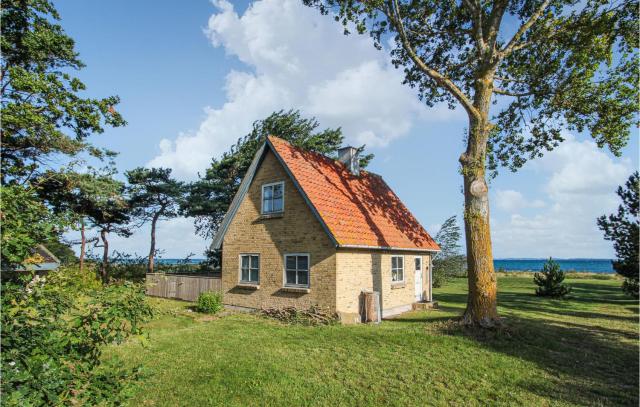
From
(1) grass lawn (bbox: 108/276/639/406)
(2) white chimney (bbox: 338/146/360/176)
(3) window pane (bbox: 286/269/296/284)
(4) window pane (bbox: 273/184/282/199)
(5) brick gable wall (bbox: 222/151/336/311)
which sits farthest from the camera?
(2) white chimney (bbox: 338/146/360/176)

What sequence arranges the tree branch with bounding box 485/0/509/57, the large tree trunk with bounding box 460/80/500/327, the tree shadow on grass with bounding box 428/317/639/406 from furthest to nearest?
the tree branch with bounding box 485/0/509/57 → the large tree trunk with bounding box 460/80/500/327 → the tree shadow on grass with bounding box 428/317/639/406

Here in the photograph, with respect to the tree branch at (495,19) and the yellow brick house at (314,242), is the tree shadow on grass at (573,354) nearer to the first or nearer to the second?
the yellow brick house at (314,242)

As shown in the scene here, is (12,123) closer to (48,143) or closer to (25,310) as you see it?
(48,143)

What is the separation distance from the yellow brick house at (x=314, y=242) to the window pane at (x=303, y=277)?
44 millimetres

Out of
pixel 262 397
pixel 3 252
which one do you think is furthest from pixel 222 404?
pixel 3 252

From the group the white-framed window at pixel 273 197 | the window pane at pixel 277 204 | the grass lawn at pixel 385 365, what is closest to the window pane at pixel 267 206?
the white-framed window at pixel 273 197

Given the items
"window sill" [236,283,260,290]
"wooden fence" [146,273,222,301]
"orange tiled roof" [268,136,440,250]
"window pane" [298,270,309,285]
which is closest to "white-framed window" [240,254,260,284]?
"window sill" [236,283,260,290]

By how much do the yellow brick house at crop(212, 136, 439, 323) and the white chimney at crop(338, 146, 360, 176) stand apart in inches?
18.7

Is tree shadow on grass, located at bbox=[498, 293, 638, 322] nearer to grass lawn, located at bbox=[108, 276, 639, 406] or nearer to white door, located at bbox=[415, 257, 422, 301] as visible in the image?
grass lawn, located at bbox=[108, 276, 639, 406]

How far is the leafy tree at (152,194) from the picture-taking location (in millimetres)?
32781

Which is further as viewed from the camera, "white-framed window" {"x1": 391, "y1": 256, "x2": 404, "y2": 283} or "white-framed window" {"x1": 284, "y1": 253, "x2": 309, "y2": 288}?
"white-framed window" {"x1": 391, "y1": 256, "x2": 404, "y2": 283}

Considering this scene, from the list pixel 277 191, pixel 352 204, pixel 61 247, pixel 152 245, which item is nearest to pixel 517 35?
pixel 352 204

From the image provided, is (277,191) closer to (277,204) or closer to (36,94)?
(277,204)

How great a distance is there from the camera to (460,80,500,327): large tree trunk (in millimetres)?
12125
